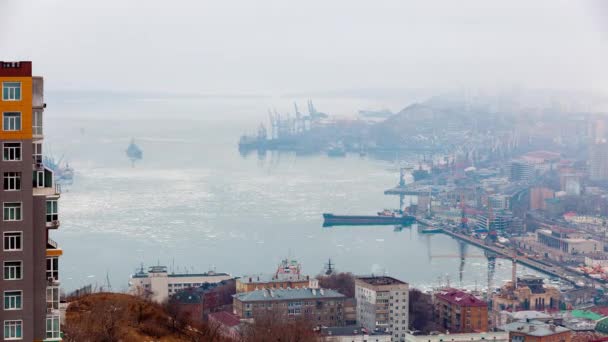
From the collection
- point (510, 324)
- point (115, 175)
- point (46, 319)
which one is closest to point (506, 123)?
point (115, 175)

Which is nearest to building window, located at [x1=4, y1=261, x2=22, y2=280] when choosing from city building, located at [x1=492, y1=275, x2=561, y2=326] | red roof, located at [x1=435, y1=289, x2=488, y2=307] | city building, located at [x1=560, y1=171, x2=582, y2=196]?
red roof, located at [x1=435, y1=289, x2=488, y2=307]

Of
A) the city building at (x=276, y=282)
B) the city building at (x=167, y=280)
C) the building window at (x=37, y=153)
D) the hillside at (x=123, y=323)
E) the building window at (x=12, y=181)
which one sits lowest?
the city building at (x=167, y=280)

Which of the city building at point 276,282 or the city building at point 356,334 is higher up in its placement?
the city building at point 276,282

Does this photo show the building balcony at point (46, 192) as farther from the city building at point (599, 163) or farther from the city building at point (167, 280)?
the city building at point (599, 163)

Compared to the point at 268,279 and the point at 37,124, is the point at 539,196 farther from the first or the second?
the point at 37,124

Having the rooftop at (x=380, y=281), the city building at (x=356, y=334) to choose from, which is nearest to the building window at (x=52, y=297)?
the city building at (x=356, y=334)

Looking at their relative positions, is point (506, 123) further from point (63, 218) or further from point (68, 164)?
point (63, 218)
